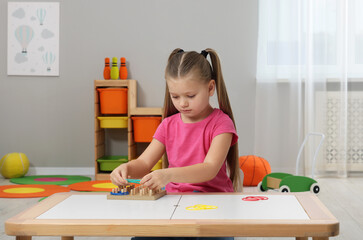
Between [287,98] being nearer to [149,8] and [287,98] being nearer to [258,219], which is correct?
[149,8]

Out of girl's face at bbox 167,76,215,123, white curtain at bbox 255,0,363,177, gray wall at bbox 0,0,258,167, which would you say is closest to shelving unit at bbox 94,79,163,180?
→ gray wall at bbox 0,0,258,167

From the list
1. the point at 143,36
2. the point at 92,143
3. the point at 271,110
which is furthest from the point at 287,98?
the point at 92,143

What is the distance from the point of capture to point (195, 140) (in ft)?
4.72

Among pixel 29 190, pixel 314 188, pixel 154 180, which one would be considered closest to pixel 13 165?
pixel 29 190

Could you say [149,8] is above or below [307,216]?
above

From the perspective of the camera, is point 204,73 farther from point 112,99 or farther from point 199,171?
point 112,99

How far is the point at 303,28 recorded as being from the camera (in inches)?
146

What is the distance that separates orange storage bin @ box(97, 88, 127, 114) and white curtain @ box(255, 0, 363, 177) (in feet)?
3.38

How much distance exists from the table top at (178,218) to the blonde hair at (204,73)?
1.37ft

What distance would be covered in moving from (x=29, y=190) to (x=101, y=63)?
1239 mm

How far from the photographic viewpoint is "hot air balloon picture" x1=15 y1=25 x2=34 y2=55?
390 centimetres

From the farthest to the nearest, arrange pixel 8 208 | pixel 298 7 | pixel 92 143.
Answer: pixel 92 143, pixel 298 7, pixel 8 208

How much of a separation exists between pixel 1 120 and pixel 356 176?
2787 mm

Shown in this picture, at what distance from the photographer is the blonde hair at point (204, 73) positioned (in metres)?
1.34
